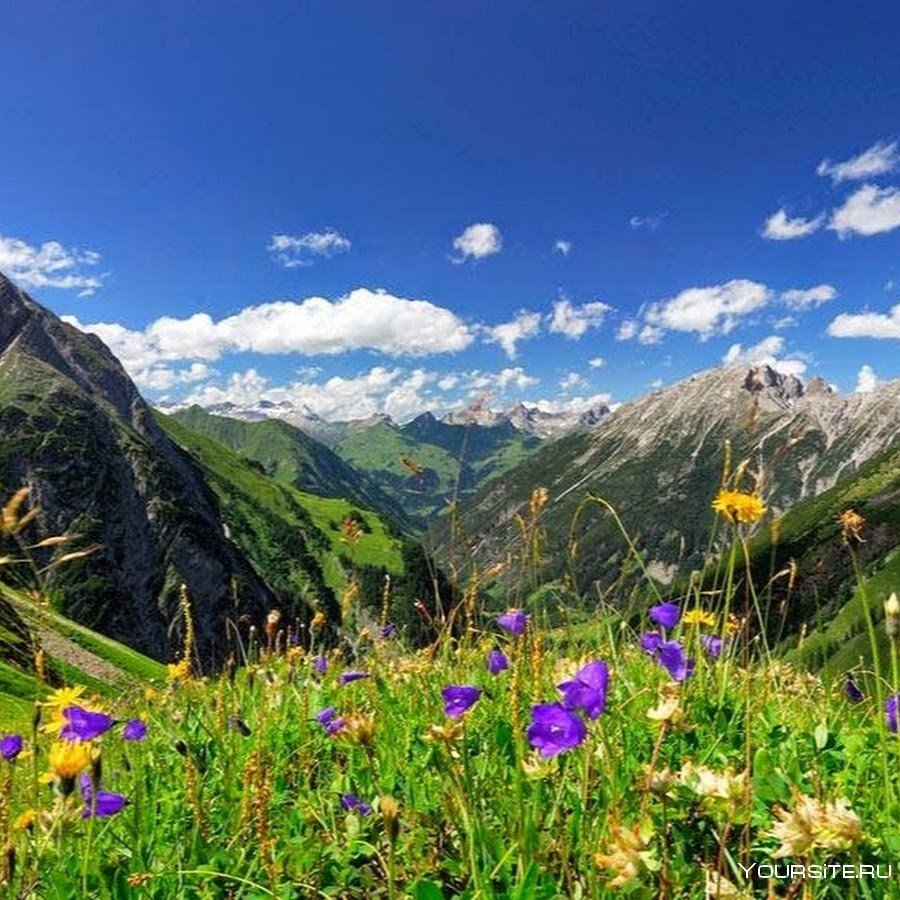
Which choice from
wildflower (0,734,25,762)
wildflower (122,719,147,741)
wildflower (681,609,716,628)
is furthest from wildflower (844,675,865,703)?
wildflower (0,734,25,762)

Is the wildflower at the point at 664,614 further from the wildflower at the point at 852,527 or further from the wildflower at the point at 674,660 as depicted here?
the wildflower at the point at 852,527

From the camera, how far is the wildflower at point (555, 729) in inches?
102

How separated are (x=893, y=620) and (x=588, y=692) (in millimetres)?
932

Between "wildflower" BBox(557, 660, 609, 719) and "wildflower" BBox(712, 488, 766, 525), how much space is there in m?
0.92

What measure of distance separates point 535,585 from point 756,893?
96.9 inches

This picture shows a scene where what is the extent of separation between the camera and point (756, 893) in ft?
9.89

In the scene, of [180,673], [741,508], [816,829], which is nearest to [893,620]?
[816,829]

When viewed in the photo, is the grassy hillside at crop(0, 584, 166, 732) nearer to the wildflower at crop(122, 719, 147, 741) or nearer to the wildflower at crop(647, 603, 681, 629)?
the wildflower at crop(122, 719, 147, 741)

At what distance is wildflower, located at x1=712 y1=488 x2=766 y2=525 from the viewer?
317 cm

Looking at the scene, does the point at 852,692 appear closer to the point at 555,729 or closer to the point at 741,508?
the point at 741,508

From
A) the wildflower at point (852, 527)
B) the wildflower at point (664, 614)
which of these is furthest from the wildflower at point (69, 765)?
the wildflower at point (664, 614)

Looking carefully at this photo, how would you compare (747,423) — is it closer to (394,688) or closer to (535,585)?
(535,585)

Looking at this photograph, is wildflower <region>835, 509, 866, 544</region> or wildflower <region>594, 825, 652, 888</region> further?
wildflower <region>835, 509, 866, 544</region>

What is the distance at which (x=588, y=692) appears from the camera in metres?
2.60
